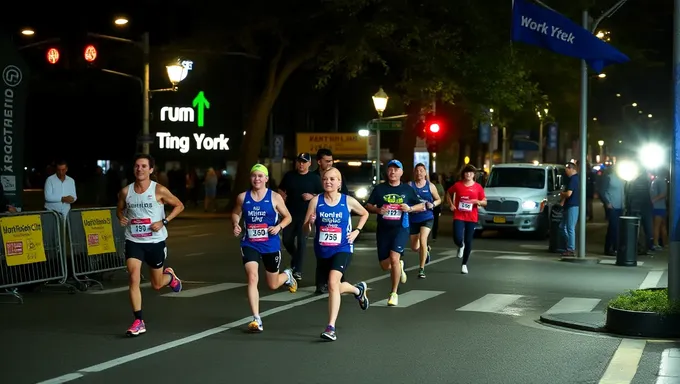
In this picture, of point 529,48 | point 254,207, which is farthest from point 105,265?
point 529,48

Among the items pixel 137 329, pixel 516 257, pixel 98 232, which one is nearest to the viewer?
pixel 137 329

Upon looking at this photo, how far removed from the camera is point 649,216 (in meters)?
24.5

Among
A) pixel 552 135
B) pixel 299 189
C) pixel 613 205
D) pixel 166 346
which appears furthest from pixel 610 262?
pixel 552 135

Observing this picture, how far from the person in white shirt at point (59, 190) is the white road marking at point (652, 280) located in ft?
32.2

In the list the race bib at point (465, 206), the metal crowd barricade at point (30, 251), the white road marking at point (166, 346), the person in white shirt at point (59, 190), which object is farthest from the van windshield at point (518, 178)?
the metal crowd barricade at point (30, 251)

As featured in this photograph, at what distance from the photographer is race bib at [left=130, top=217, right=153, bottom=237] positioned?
1152 centimetres

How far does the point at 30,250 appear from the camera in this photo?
15141 millimetres

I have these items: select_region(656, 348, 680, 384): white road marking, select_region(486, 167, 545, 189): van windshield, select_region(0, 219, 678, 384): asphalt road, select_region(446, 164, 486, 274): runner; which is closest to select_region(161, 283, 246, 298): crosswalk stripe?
select_region(0, 219, 678, 384): asphalt road

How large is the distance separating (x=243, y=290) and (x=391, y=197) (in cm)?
287

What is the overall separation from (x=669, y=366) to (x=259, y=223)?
440cm

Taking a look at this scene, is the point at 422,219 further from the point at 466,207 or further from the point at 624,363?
the point at 624,363

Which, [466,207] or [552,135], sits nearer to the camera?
[466,207]

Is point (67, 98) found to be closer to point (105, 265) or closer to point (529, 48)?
point (529, 48)

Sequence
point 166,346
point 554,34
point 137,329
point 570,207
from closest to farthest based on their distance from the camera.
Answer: point 166,346 → point 137,329 → point 554,34 → point 570,207
